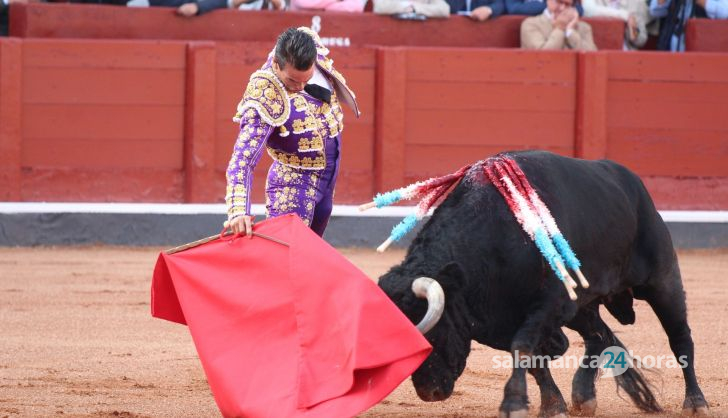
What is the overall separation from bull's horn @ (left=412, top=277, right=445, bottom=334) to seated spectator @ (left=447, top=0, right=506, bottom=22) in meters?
5.35

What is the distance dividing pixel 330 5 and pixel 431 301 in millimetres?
5321

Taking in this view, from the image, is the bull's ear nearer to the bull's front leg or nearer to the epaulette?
the bull's front leg

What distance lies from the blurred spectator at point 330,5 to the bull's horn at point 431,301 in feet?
17.1

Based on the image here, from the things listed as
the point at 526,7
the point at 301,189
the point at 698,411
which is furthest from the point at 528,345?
the point at 526,7

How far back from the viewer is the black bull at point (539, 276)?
3.35 m

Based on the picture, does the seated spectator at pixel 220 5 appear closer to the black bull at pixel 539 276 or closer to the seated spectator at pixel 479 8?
the seated spectator at pixel 479 8

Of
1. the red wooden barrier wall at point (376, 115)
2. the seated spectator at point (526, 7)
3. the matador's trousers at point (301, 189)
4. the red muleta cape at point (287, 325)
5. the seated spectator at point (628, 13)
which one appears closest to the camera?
the red muleta cape at point (287, 325)

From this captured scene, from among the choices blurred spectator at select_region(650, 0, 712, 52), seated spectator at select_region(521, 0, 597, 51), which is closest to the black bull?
seated spectator at select_region(521, 0, 597, 51)

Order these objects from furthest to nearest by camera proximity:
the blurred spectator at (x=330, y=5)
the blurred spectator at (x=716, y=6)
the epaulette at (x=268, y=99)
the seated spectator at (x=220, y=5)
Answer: the blurred spectator at (x=716, y=6)
the blurred spectator at (x=330, y=5)
the seated spectator at (x=220, y=5)
the epaulette at (x=268, y=99)

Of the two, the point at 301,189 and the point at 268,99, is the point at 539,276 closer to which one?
the point at 301,189

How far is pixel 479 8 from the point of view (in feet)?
27.6

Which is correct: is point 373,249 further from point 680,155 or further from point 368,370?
point 368,370

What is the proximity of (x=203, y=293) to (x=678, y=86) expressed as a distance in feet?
18.9

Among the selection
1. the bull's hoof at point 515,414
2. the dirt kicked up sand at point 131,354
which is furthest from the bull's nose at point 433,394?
the dirt kicked up sand at point 131,354
